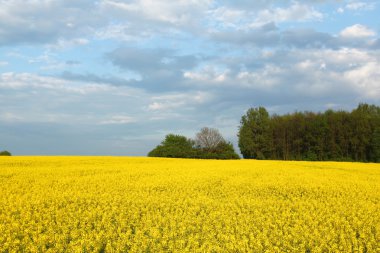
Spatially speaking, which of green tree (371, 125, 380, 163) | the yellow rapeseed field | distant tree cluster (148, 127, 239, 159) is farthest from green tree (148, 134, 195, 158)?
the yellow rapeseed field

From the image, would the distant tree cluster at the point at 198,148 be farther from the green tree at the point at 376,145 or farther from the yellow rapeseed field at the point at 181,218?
the yellow rapeseed field at the point at 181,218

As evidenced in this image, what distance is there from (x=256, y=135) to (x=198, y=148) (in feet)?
39.0

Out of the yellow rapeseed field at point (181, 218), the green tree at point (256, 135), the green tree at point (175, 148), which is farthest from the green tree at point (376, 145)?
the yellow rapeseed field at point (181, 218)

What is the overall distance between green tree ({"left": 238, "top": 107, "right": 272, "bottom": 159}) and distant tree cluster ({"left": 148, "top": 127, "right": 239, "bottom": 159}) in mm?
4904

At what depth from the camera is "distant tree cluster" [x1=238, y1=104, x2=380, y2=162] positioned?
64.9 metres

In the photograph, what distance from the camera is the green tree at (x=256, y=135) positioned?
73.0 metres

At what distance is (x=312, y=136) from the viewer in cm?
6812

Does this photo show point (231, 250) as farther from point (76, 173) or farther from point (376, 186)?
point (76, 173)

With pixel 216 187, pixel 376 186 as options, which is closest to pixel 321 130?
pixel 376 186

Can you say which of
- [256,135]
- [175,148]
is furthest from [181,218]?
[256,135]

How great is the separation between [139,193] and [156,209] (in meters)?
2.76

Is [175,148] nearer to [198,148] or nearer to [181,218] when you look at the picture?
[198,148]

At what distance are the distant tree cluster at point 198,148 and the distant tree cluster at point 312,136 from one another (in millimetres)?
5819

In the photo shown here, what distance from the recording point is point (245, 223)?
10.3 metres
